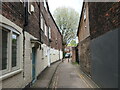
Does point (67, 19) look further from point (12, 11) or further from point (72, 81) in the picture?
point (12, 11)

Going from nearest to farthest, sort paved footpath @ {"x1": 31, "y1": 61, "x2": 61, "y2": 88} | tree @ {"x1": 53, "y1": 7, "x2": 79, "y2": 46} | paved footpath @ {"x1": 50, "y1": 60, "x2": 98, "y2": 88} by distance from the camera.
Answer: paved footpath @ {"x1": 31, "y1": 61, "x2": 61, "y2": 88}, paved footpath @ {"x1": 50, "y1": 60, "x2": 98, "y2": 88}, tree @ {"x1": 53, "y1": 7, "x2": 79, "y2": 46}

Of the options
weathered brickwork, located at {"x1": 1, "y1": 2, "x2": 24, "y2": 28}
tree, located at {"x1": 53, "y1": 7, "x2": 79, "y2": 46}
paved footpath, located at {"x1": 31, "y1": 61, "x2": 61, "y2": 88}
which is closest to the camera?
weathered brickwork, located at {"x1": 1, "y1": 2, "x2": 24, "y2": 28}

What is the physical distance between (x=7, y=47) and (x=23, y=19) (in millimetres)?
2253

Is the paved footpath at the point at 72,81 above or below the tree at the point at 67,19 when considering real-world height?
below

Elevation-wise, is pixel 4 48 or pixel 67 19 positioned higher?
pixel 67 19

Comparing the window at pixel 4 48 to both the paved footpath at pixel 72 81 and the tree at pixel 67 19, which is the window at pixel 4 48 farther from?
the tree at pixel 67 19

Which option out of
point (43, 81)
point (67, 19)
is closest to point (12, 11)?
point (43, 81)

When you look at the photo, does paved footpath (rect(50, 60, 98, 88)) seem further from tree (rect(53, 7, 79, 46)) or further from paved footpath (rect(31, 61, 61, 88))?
tree (rect(53, 7, 79, 46))

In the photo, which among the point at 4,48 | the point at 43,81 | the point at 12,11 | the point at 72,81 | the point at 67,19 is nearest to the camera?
the point at 4,48

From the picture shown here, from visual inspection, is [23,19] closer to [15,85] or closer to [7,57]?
[7,57]

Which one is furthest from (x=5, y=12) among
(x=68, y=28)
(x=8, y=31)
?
(x=68, y=28)

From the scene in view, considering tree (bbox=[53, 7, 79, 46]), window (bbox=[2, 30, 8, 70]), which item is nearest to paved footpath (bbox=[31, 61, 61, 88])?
window (bbox=[2, 30, 8, 70])

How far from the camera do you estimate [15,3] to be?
5473 millimetres

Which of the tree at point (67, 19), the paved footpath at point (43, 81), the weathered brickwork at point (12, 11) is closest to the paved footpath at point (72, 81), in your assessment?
the paved footpath at point (43, 81)
